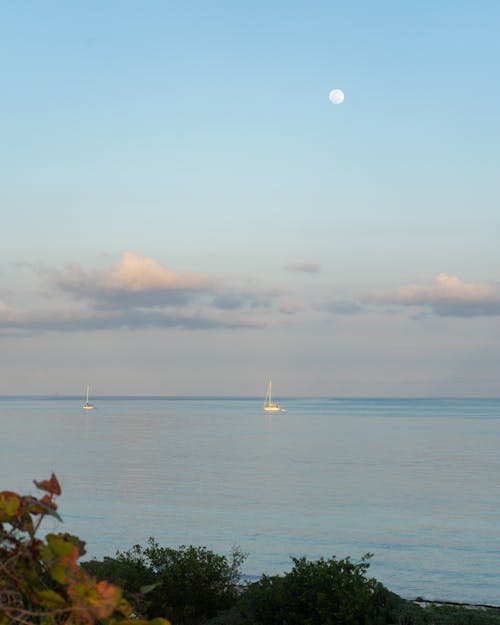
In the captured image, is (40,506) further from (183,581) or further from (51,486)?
(183,581)

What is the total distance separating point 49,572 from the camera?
3.07m

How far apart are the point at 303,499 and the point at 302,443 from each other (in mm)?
53708

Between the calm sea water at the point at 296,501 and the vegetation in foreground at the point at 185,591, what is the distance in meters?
13.4

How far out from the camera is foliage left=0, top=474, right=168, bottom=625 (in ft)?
9.59

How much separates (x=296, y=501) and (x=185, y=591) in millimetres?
35402

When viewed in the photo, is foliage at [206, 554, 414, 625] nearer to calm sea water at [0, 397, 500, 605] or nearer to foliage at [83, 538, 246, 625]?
foliage at [83, 538, 246, 625]

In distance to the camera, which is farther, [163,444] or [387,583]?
[163,444]

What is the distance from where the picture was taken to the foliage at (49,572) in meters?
2.92

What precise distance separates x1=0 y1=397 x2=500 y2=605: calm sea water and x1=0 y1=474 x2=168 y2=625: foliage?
27066 mm

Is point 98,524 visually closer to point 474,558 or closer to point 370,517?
point 370,517

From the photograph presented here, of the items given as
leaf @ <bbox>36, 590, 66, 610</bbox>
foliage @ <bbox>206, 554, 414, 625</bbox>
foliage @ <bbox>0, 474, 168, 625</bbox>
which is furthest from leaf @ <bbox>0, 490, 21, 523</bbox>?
foliage @ <bbox>206, 554, 414, 625</bbox>

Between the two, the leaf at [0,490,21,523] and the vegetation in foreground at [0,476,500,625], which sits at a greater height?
the leaf at [0,490,21,523]

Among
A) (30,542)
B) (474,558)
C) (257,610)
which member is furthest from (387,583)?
(30,542)

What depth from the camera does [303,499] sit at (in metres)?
52.8
